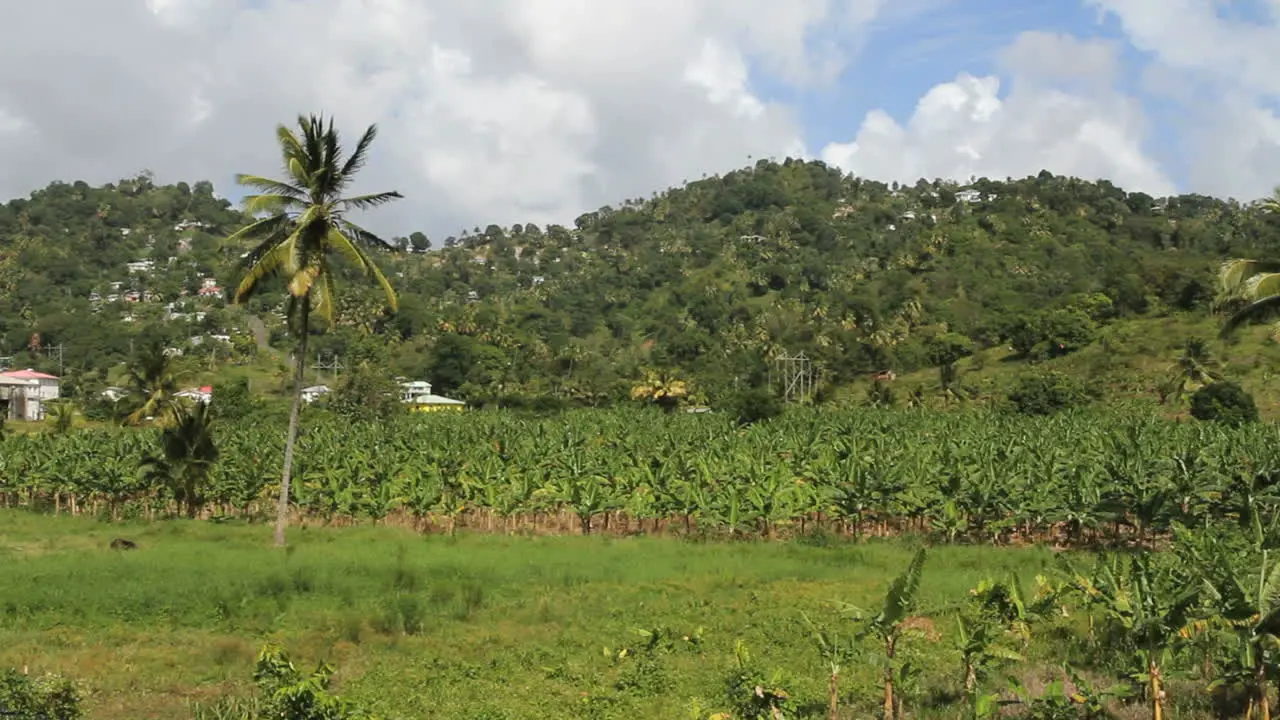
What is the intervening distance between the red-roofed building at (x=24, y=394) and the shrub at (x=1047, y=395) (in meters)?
84.2

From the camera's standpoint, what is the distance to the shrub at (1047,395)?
69.1 m

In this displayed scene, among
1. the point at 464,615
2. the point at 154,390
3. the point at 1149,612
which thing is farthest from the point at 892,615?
the point at 154,390

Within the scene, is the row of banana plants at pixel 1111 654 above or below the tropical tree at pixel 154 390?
below

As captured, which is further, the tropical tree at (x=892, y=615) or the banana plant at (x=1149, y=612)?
the tropical tree at (x=892, y=615)

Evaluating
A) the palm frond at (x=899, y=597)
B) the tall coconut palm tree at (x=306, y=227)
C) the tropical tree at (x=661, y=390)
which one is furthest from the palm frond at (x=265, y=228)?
the tropical tree at (x=661, y=390)

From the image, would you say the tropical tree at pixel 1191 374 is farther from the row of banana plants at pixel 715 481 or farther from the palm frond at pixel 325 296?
the palm frond at pixel 325 296

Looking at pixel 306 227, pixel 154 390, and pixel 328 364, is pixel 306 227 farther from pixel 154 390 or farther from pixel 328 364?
pixel 328 364

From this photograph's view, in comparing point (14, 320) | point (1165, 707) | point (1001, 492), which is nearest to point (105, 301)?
point (14, 320)

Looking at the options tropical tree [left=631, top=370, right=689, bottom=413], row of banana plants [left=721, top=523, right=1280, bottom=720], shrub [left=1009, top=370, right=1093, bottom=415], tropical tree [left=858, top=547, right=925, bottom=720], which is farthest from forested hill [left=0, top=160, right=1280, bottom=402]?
tropical tree [left=858, top=547, right=925, bottom=720]

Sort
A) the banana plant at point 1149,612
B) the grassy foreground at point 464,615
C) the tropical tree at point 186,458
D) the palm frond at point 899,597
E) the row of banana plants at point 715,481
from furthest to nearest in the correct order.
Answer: the tropical tree at point 186,458 → the row of banana plants at point 715,481 → the grassy foreground at point 464,615 → the palm frond at point 899,597 → the banana plant at point 1149,612

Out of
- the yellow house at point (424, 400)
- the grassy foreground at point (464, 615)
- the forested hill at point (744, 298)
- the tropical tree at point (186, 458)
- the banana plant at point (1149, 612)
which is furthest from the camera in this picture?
the forested hill at point (744, 298)

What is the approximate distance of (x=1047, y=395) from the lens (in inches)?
2734

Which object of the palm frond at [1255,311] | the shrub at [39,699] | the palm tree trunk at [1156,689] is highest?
the palm frond at [1255,311]

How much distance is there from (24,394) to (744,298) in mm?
95052
